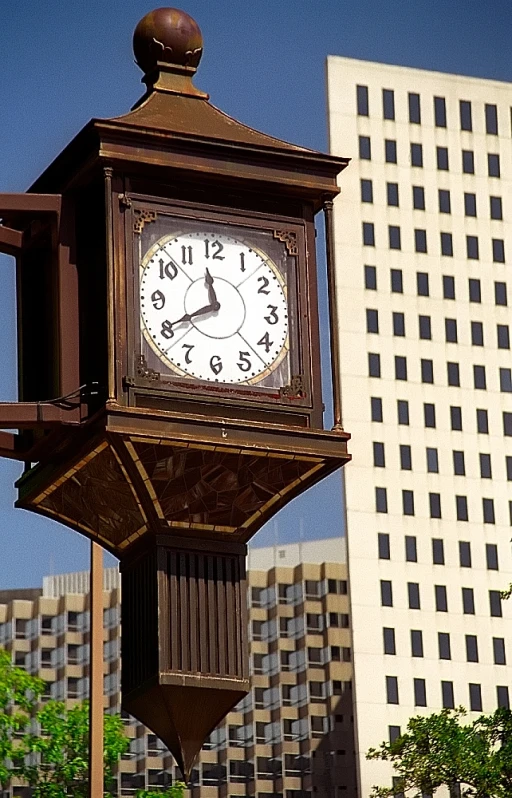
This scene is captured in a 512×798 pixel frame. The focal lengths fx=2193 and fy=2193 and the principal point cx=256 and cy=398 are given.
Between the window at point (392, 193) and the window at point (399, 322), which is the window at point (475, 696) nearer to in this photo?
the window at point (399, 322)

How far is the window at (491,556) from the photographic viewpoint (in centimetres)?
9912

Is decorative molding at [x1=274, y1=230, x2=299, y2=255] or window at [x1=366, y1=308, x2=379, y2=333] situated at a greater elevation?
window at [x1=366, y1=308, x2=379, y2=333]

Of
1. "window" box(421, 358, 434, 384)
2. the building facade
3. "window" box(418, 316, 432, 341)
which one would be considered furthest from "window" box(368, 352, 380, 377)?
the building facade

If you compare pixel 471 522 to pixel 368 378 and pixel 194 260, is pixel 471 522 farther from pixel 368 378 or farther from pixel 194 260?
pixel 194 260

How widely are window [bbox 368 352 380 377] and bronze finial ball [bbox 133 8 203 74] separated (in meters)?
94.5

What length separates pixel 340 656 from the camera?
11044cm

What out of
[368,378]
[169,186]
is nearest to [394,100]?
[368,378]

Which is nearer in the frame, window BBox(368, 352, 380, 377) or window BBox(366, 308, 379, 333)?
window BBox(368, 352, 380, 377)

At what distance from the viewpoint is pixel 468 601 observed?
98.4 metres

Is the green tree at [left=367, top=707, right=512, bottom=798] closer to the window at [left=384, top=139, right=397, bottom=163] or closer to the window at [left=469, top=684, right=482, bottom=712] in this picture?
the window at [left=469, top=684, right=482, bottom=712]

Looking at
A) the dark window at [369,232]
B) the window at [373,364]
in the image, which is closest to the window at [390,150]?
the dark window at [369,232]

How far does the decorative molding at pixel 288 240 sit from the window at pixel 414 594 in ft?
302

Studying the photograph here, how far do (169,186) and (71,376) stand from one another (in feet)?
1.89

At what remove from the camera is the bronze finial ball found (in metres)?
5.80
